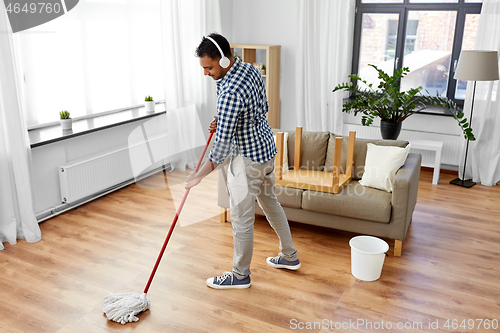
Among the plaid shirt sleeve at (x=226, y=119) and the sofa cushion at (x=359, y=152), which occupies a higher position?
the plaid shirt sleeve at (x=226, y=119)

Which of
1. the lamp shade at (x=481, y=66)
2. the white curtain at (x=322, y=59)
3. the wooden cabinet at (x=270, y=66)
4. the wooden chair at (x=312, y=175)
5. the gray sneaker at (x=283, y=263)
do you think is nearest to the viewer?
the gray sneaker at (x=283, y=263)

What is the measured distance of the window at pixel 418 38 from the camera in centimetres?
481

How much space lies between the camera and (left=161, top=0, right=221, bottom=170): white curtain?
15.0ft

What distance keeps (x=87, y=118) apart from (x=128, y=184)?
2.43 ft

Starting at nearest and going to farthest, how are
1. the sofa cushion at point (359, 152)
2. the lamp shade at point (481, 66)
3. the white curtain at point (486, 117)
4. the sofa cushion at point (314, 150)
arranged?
the sofa cushion at point (359, 152) < the sofa cushion at point (314, 150) < the lamp shade at point (481, 66) < the white curtain at point (486, 117)

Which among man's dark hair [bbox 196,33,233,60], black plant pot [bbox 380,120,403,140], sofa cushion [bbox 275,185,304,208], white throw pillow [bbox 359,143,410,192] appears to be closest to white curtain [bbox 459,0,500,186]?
black plant pot [bbox 380,120,403,140]

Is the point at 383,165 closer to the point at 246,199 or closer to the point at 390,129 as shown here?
the point at 246,199

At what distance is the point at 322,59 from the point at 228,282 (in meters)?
3.40

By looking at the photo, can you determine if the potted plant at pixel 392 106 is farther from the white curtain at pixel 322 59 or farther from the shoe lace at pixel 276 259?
the shoe lace at pixel 276 259

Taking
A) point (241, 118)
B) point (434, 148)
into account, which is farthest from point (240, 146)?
point (434, 148)

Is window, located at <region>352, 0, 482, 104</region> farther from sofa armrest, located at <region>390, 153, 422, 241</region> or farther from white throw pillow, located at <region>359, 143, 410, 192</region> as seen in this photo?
sofa armrest, located at <region>390, 153, 422, 241</region>

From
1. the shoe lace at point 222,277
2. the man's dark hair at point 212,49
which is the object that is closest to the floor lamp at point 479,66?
the man's dark hair at point 212,49

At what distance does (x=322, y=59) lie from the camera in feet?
17.3

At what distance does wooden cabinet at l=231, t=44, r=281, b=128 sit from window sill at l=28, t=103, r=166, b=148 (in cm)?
125
